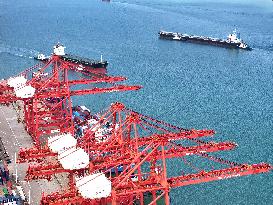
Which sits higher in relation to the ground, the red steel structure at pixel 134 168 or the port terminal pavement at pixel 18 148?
the red steel structure at pixel 134 168

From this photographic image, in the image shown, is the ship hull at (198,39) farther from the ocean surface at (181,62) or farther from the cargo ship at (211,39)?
the ocean surface at (181,62)

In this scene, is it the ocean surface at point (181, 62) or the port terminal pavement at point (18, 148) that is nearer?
the port terminal pavement at point (18, 148)

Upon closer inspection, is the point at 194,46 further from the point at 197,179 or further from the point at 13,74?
the point at 197,179

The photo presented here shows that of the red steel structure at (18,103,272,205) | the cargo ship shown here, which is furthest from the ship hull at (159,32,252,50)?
the red steel structure at (18,103,272,205)

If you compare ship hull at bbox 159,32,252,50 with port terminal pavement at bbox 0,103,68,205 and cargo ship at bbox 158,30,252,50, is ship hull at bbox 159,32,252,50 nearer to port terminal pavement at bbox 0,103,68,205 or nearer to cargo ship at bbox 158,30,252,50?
cargo ship at bbox 158,30,252,50

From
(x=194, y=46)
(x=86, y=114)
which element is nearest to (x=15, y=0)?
(x=194, y=46)

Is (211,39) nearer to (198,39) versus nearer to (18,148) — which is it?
(198,39)

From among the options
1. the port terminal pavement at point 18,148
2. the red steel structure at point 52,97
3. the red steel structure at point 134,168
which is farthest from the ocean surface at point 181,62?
the red steel structure at point 52,97
